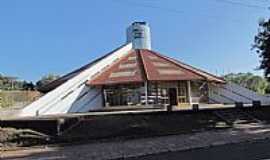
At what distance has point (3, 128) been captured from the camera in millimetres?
18359

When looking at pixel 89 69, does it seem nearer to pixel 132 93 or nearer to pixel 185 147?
pixel 132 93

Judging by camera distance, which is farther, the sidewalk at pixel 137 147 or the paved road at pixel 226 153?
the sidewalk at pixel 137 147

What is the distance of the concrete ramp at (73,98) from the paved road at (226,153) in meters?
22.0

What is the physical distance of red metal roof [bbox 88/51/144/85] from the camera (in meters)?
Result: 37.4

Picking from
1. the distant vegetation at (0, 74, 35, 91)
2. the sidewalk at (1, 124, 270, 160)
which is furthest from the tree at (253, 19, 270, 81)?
the distant vegetation at (0, 74, 35, 91)

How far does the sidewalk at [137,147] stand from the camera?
13305mm

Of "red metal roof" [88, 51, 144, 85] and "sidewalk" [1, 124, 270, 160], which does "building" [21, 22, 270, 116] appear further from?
"sidewalk" [1, 124, 270, 160]

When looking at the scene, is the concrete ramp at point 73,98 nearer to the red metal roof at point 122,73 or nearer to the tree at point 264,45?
the red metal roof at point 122,73

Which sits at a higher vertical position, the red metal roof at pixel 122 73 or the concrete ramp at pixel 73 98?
the red metal roof at pixel 122 73

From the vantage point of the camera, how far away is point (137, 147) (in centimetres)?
1465

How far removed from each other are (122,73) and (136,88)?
6.87 ft

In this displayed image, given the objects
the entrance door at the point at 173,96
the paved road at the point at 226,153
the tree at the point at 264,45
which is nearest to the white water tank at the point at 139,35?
the entrance door at the point at 173,96

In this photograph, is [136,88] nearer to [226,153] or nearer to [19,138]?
[19,138]

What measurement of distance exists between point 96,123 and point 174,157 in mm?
9063
